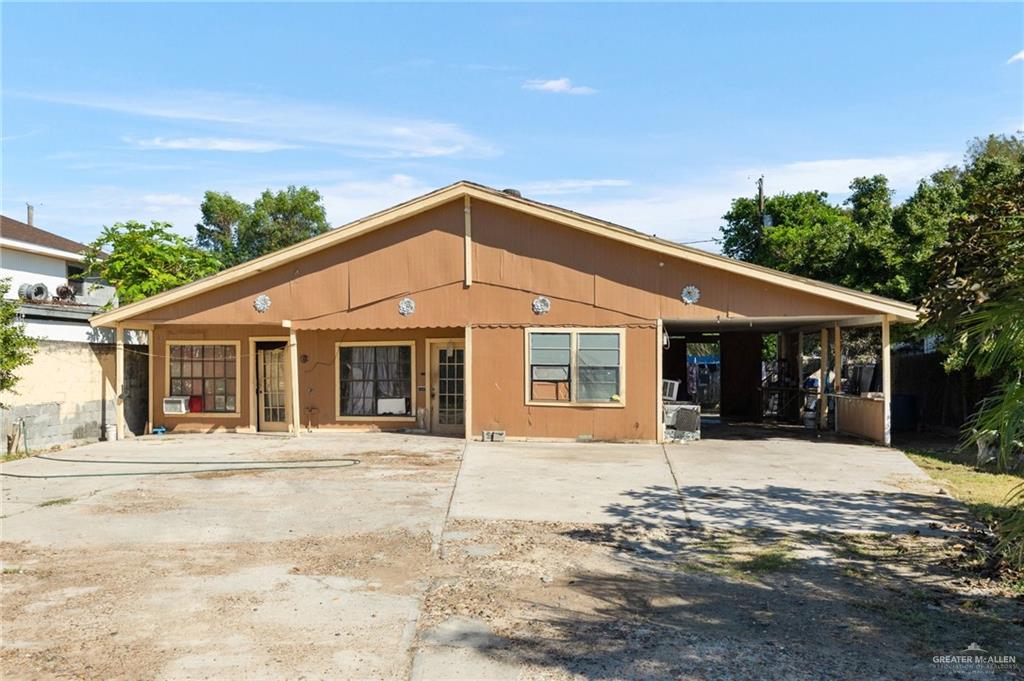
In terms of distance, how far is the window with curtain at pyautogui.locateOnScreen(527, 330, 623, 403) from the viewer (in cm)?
1532

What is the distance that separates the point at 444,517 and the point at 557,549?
1.82 metres

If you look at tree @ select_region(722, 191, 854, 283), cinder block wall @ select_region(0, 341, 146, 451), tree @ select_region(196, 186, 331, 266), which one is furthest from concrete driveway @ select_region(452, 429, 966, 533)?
tree @ select_region(196, 186, 331, 266)

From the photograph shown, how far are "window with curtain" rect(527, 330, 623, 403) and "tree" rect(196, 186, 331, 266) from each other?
29326mm

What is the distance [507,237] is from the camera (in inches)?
614

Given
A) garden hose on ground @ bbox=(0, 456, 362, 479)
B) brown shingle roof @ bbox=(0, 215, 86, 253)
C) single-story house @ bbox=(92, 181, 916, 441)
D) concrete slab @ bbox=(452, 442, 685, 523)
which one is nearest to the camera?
concrete slab @ bbox=(452, 442, 685, 523)

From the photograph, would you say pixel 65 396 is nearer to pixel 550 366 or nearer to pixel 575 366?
pixel 550 366

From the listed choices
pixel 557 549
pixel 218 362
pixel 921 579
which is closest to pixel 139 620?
pixel 557 549

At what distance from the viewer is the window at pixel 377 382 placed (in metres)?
17.5

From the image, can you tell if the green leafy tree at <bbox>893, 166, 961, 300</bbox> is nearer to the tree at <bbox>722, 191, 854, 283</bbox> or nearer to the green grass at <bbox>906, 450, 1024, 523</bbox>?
the tree at <bbox>722, 191, 854, 283</bbox>

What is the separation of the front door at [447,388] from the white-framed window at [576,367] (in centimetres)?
230

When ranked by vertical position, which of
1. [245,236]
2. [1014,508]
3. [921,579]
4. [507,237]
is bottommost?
[921,579]

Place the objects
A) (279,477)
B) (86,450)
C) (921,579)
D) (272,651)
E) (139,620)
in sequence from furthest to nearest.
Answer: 1. (86,450)
2. (279,477)
3. (921,579)
4. (139,620)
5. (272,651)

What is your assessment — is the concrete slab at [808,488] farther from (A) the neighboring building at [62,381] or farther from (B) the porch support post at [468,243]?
(A) the neighboring building at [62,381]

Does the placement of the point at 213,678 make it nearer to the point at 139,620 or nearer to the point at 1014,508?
the point at 139,620
